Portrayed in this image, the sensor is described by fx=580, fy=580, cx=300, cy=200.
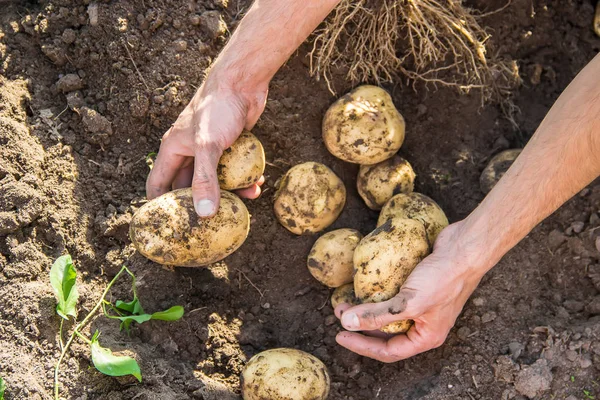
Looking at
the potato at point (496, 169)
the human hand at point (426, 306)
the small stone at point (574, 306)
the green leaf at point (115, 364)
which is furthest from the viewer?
the potato at point (496, 169)

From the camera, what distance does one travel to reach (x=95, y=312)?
2.27 meters

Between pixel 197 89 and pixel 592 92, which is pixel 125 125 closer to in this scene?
pixel 197 89

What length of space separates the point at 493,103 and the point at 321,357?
5.10 ft

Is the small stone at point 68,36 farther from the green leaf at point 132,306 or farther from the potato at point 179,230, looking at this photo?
the green leaf at point 132,306

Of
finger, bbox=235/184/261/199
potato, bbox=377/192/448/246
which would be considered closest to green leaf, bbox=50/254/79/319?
finger, bbox=235/184/261/199

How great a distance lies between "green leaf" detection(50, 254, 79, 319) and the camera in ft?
6.87

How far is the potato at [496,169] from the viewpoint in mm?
2678

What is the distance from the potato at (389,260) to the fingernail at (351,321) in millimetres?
117

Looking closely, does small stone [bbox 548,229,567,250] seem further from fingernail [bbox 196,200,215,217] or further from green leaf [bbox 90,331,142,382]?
green leaf [bbox 90,331,142,382]

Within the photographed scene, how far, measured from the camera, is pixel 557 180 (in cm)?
208

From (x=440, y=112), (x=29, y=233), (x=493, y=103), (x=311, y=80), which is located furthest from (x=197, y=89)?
(x=493, y=103)

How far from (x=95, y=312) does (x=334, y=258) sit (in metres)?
0.99

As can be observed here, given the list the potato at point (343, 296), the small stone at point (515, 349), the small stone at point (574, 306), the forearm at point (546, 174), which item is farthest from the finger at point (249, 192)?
the small stone at point (574, 306)

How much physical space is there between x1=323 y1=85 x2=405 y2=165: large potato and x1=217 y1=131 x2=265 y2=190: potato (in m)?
0.40
